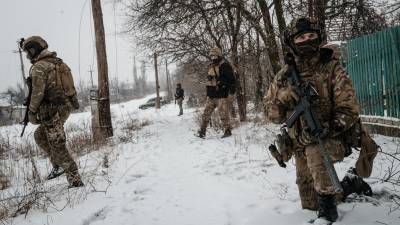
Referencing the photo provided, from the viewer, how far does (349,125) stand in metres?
2.59

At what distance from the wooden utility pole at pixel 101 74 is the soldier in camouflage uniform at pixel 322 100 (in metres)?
6.13

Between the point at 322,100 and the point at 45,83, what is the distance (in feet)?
10.4

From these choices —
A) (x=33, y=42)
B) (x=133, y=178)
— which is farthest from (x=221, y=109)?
(x=33, y=42)

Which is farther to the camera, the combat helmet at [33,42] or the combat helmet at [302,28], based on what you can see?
the combat helmet at [33,42]

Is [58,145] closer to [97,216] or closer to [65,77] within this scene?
[65,77]

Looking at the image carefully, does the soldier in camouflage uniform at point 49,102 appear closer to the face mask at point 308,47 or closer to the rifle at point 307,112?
the rifle at point 307,112

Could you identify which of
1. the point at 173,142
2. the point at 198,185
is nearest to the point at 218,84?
the point at 173,142

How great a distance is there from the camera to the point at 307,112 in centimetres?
264

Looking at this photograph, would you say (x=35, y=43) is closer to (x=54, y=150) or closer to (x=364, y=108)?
(x=54, y=150)

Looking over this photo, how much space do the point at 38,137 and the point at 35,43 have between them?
45.5 inches

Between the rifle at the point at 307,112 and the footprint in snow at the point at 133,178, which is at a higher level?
the rifle at the point at 307,112

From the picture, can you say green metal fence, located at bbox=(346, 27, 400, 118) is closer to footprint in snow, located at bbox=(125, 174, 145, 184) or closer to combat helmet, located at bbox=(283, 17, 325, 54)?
combat helmet, located at bbox=(283, 17, 325, 54)

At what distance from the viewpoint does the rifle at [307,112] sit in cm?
248

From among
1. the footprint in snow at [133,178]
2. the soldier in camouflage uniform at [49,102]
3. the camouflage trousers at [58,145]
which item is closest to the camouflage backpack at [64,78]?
the soldier in camouflage uniform at [49,102]
